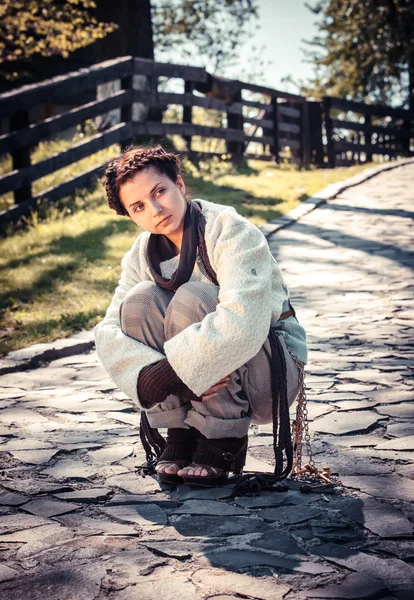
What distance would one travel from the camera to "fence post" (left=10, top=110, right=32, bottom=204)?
9469mm

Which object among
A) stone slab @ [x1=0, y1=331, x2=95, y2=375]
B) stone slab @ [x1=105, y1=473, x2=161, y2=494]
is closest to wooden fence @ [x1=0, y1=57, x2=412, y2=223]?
stone slab @ [x1=0, y1=331, x2=95, y2=375]

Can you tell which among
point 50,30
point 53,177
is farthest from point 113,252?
point 50,30

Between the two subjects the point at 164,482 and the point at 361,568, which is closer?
the point at 361,568

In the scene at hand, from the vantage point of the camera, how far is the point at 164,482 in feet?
10.1

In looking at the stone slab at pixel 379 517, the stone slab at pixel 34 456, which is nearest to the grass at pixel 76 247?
the stone slab at pixel 34 456

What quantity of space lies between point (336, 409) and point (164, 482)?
3.86 feet

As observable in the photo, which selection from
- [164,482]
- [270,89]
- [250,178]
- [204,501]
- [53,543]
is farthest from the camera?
[270,89]

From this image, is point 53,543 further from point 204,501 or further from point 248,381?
point 248,381

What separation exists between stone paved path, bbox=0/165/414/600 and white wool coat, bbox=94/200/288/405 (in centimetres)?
45

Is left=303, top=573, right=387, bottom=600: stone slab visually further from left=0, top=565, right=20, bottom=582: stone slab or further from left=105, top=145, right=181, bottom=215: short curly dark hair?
left=105, top=145, right=181, bottom=215: short curly dark hair

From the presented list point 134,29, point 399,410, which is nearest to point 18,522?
point 399,410

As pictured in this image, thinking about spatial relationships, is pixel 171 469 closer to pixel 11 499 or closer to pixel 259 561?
pixel 11 499

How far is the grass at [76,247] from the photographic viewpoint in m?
6.17

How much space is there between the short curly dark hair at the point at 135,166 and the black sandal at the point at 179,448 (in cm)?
90
